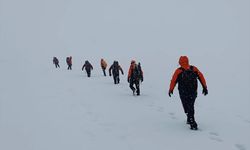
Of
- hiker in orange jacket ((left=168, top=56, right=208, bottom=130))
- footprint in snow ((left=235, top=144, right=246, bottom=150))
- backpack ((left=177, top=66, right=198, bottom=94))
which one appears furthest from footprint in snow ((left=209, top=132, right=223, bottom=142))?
backpack ((left=177, top=66, right=198, bottom=94))

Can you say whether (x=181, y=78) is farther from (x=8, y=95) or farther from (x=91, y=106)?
(x=8, y=95)

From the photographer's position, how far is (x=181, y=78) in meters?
10.5

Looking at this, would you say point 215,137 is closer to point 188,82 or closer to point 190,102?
point 190,102

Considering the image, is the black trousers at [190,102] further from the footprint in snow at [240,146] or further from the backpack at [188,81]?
the footprint in snow at [240,146]

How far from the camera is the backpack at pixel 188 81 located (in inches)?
407

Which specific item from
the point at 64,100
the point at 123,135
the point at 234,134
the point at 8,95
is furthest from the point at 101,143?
the point at 8,95

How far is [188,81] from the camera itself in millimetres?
10383

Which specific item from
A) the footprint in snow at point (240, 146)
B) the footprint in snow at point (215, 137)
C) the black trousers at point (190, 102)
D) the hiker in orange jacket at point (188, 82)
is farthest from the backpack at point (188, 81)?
the footprint in snow at point (240, 146)

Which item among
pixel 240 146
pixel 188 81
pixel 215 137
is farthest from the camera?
pixel 188 81

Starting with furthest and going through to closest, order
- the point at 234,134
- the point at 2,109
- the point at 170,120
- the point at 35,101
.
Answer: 1. the point at 35,101
2. the point at 2,109
3. the point at 170,120
4. the point at 234,134

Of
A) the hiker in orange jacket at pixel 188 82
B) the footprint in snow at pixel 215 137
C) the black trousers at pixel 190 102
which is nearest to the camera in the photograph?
the footprint in snow at pixel 215 137

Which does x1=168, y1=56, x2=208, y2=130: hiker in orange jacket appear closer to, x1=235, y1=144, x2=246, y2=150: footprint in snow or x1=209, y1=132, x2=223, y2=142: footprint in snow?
x1=209, y1=132, x2=223, y2=142: footprint in snow

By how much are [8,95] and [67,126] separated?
7.02 metres

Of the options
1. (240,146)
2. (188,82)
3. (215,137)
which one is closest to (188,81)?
(188,82)
